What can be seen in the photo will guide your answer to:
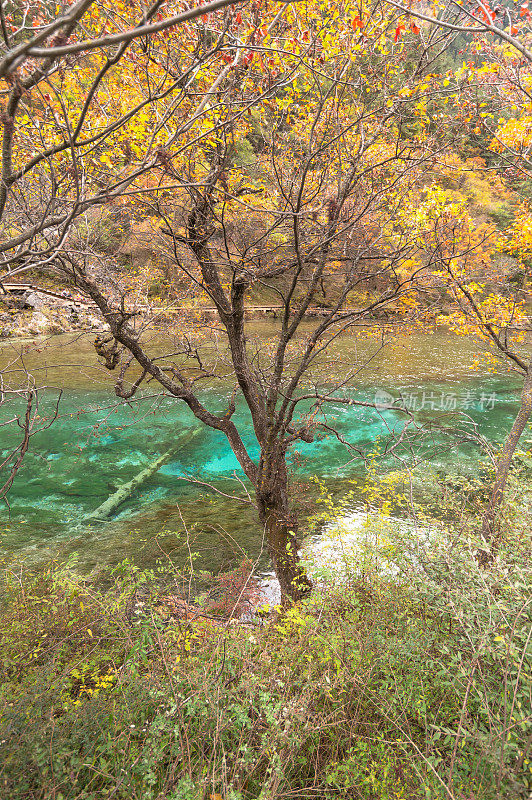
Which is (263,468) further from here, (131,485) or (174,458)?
(174,458)

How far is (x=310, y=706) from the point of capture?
3.02 m

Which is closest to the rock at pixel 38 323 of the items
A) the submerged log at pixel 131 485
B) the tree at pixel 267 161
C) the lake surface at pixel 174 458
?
the lake surface at pixel 174 458

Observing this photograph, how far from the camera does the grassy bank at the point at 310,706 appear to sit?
2.16 m

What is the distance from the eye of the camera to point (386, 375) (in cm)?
1852

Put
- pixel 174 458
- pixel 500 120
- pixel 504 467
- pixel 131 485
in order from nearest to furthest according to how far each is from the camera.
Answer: pixel 500 120, pixel 504 467, pixel 131 485, pixel 174 458

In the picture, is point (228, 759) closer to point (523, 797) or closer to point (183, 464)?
point (523, 797)

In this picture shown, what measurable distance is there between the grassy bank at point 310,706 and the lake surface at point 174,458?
1.60m

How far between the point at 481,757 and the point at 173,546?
6.39m

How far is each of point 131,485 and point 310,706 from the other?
8014 mm

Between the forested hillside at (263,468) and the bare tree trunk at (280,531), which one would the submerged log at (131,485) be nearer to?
the forested hillside at (263,468)

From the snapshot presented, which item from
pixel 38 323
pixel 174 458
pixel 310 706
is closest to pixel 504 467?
pixel 310 706

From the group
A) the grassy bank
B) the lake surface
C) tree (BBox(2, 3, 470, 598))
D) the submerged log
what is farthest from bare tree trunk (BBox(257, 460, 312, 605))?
the submerged log

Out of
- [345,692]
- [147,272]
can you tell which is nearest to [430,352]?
[147,272]

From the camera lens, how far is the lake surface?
7.50m
